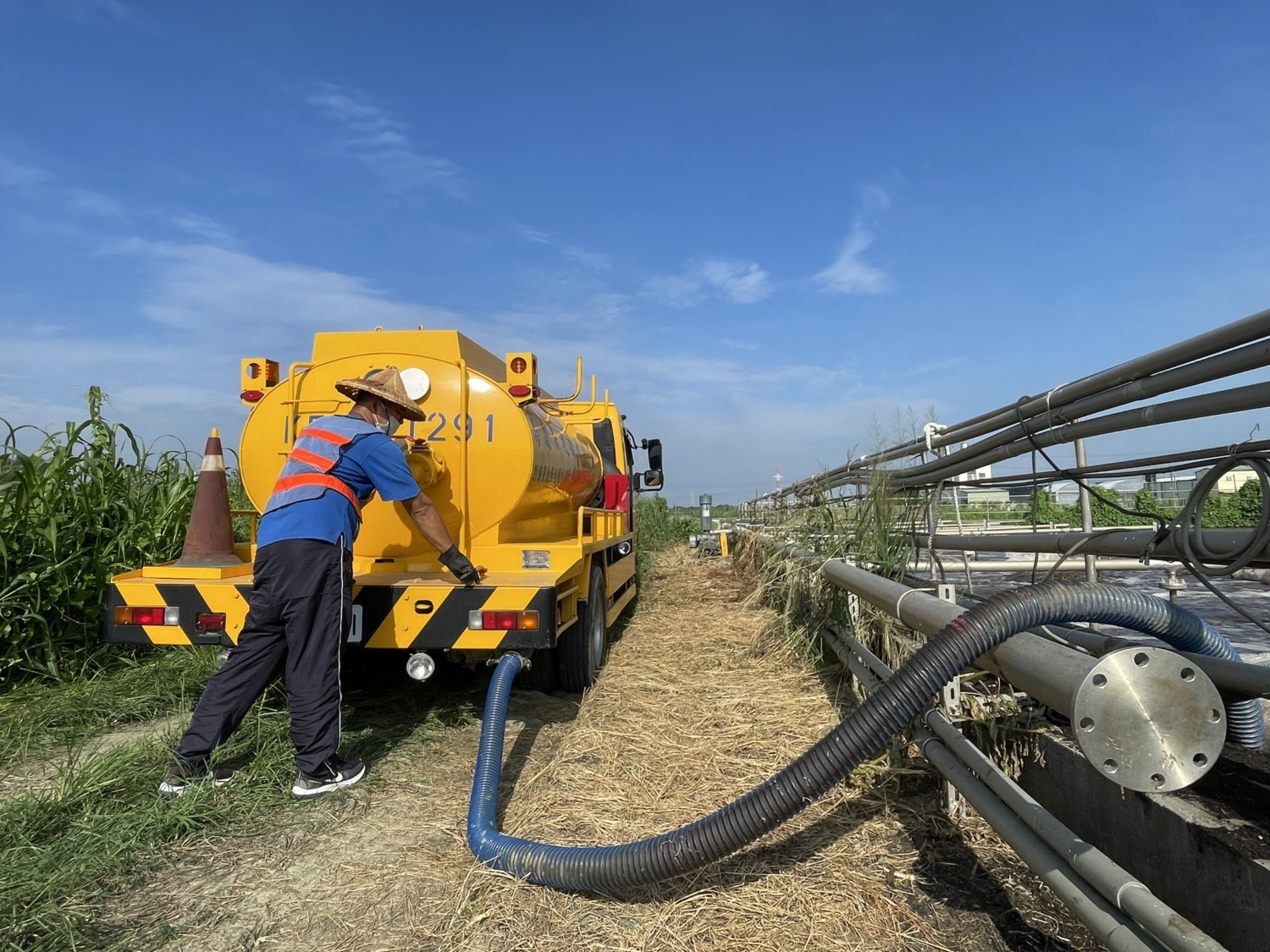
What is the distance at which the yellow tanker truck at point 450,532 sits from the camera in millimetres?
3924

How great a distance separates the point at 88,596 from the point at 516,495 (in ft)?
10.8

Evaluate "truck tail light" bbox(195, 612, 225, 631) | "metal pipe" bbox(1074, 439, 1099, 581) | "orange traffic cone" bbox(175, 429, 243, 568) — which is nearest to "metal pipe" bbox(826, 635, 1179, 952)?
"metal pipe" bbox(1074, 439, 1099, 581)

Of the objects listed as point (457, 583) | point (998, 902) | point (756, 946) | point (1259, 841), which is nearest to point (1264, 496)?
point (1259, 841)

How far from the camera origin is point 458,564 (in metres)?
3.87

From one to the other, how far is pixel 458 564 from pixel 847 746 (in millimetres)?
2234

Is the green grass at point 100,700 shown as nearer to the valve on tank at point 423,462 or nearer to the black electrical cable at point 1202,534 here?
the valve on tank at point 423,462

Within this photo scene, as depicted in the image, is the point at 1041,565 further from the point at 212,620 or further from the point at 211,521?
the point at 211,521

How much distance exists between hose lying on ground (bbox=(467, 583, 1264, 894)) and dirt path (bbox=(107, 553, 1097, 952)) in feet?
0.39

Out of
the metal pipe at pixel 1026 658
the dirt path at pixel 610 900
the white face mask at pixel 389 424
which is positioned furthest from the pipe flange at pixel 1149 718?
the white face mask at pixel 389 424

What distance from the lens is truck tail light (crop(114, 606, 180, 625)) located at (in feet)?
13.1

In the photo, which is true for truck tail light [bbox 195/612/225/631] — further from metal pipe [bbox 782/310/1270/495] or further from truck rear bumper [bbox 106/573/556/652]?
metal pipe [bbox 782/310/1270/495]

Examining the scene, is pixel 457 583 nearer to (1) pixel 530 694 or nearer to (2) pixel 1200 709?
(1) pixel 530 694

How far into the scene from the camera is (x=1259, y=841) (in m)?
2.00

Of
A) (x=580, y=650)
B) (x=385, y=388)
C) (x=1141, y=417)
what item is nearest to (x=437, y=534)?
(x=385, y=388)
